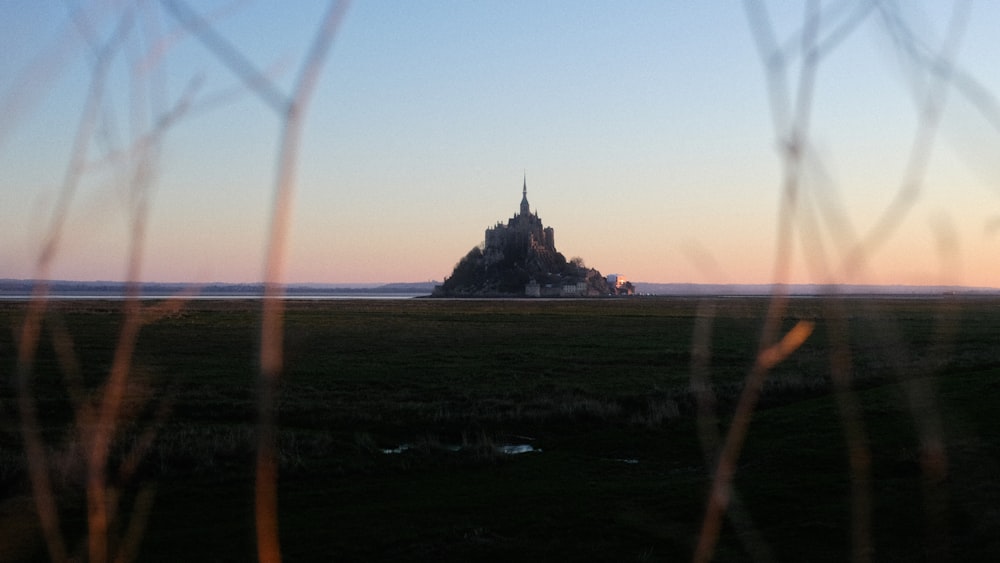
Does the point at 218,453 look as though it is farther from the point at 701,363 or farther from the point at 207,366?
the point at 207,366

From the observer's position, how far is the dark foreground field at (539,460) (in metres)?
9.96

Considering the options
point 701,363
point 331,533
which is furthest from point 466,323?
point 701,363

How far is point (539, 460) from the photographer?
59.4 feet

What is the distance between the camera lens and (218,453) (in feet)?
56.0

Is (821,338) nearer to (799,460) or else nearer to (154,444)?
(799,460)

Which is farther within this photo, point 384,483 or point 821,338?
point 821,338

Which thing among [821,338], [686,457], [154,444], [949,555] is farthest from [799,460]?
[821,338]

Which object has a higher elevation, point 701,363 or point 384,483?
point 701,363

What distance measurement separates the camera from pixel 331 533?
11.8 m

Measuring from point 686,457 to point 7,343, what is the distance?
137ft

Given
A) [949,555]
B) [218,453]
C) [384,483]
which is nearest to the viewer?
[949,555]

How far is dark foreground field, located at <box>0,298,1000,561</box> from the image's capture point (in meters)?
9.96

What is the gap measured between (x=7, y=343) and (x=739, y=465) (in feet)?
143

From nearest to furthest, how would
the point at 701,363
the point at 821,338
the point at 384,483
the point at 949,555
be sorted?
the point at 701,363 < the point at 949,555 < the point at 384,483 < the point at 821,338
